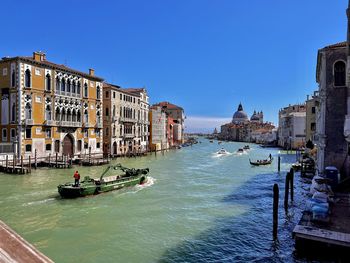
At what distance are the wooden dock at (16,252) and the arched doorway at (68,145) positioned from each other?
29.3 metres

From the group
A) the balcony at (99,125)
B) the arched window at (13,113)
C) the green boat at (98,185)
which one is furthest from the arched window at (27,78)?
the green boat at (98,185)

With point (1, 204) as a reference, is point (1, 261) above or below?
above

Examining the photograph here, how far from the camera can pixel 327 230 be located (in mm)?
9242

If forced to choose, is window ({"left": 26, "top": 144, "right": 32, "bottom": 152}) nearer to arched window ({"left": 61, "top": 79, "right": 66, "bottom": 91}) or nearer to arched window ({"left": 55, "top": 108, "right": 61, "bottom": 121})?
arched window ({"left": 55, "top": 108, "right": 61, "bottom": 121})

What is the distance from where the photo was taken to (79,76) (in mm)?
35375

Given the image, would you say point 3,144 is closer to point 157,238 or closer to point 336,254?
point 157,238

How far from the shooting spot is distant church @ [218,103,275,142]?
126762 mm

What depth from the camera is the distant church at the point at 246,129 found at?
127m

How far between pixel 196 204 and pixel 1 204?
9.36 meters

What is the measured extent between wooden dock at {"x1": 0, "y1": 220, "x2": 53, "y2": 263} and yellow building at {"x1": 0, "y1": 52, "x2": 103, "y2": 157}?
Result: 82.8 feet

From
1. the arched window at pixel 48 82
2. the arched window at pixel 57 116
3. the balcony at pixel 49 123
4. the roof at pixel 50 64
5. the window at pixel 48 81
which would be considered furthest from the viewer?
the arched window at pixel 57 116

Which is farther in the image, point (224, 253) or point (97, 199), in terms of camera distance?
point (97, 199)

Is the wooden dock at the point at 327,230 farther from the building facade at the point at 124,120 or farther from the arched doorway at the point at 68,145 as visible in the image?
the building facade at the point at 124,120

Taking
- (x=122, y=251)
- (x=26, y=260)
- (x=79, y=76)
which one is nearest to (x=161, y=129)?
(x=79, y=76)
